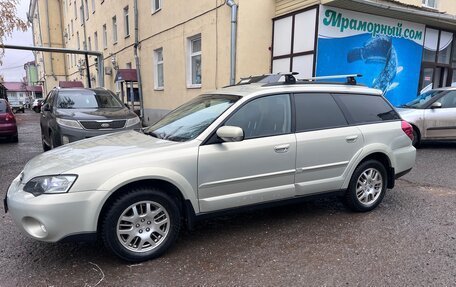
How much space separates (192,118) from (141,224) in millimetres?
1299

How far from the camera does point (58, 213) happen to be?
284cm

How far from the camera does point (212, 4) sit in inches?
423

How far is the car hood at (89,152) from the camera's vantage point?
3.07 meters

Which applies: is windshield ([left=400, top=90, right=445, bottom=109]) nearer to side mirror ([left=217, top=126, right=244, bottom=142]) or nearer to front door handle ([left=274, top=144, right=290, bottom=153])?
front door handle ([left=274, top=144, right=290, bottom=153])

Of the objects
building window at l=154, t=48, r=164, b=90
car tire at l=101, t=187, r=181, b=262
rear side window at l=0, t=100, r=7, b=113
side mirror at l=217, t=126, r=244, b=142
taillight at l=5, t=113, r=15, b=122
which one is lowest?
car tire at l=101, t=187, r=181, b=262

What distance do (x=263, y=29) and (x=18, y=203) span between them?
8.73 meters

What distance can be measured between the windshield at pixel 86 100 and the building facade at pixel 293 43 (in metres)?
3.39

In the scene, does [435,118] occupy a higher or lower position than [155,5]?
lower

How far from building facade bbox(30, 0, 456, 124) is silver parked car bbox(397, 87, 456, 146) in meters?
2.46

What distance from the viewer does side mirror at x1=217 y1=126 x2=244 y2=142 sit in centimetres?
327

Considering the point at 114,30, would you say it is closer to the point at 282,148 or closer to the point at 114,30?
the point at 114,30

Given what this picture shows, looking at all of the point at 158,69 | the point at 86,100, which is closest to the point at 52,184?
the point at 86,100

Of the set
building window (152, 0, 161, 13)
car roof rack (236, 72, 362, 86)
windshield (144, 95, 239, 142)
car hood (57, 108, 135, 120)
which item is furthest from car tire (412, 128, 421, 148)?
building window (152, 0, 161, 13)

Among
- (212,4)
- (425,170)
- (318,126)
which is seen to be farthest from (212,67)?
(318,126)
